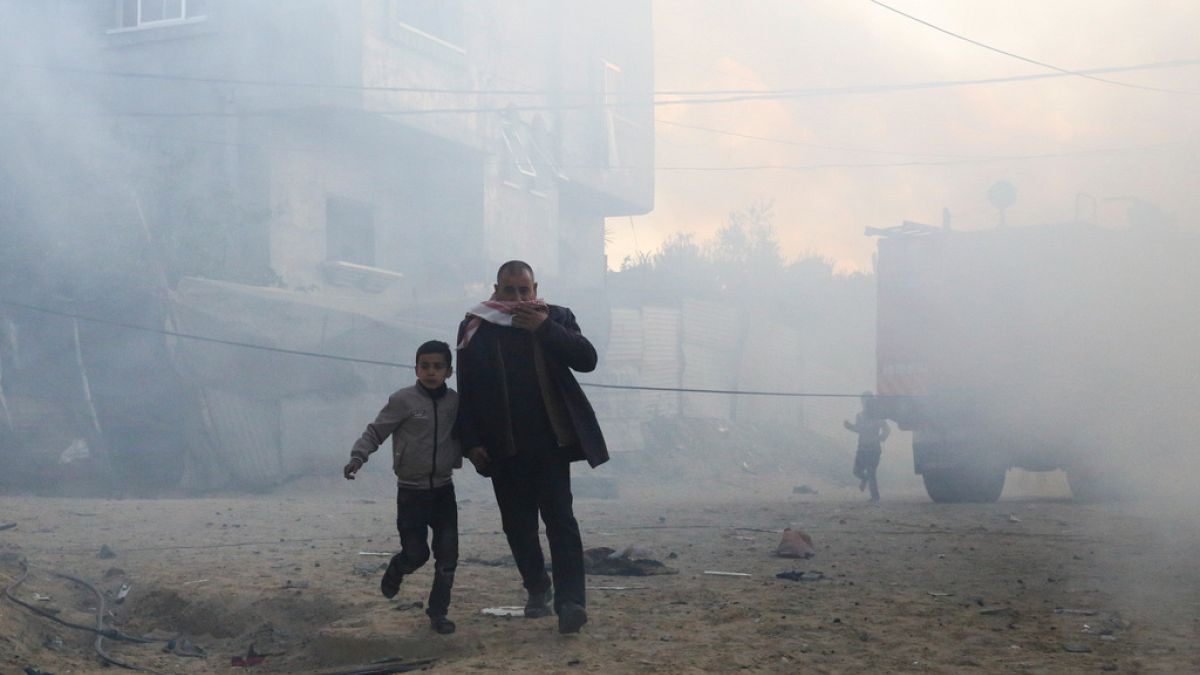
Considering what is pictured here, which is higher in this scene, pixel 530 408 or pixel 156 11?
pixel 156 11

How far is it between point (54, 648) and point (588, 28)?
37.0ft

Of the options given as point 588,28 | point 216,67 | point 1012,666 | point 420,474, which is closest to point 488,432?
point 420,474

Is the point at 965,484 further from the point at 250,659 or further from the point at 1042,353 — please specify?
→ the point at 250,659

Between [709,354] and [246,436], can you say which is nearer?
[246,436]

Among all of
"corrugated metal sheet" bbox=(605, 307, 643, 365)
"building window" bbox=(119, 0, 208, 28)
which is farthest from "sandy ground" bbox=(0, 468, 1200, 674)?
"building window" bbox=(119, 0, 208, 28)

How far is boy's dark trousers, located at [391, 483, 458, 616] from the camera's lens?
420 centimetres

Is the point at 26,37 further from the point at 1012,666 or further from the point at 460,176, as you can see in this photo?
the point at 1012,666

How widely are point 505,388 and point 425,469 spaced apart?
0.42 meters

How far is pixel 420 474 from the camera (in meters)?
4.22

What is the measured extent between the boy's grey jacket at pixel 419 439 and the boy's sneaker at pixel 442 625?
0.46 meters

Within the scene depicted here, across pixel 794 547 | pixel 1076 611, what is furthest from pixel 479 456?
pixel 794 547

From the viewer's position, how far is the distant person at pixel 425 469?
4195mm

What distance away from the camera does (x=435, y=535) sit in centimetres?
430

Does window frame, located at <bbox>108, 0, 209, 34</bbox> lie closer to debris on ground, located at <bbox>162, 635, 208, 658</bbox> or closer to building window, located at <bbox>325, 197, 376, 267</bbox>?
building window, located at <bbox>325, 197, 376, 267</bbox>
